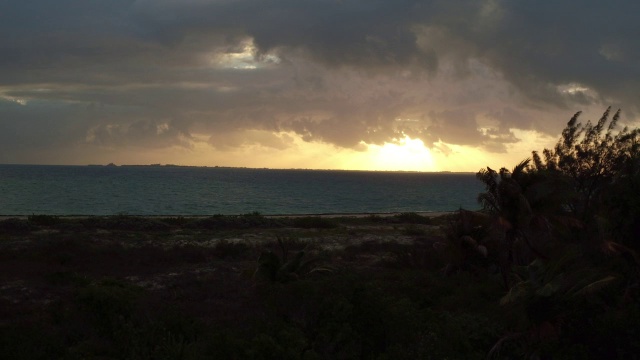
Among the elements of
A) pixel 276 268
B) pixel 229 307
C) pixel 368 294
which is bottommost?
pixel 229 307

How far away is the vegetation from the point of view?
12.7 metres

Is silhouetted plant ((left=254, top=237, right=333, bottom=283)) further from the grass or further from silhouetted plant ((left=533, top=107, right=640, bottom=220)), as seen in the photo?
silhouetted plant ((left=533, top=107, right=640, bottom=220))

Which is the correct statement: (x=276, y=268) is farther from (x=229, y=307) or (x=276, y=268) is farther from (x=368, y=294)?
(x=368, y=294)

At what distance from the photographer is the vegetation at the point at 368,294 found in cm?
1266

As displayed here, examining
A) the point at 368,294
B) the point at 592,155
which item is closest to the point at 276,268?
the point at 368,294

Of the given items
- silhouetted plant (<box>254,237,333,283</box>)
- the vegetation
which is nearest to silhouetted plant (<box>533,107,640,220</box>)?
the vegetation

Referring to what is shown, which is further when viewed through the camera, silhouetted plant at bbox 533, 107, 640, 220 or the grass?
silhouetted plant at bbox 533, 107, 640, 220

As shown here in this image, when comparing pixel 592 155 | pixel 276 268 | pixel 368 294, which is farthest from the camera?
pixel 592 155

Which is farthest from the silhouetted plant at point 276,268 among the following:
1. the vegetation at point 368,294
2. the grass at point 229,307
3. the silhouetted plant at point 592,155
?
the silhouetted plant at point 592,155

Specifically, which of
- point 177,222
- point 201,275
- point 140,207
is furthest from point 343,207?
point 201,275

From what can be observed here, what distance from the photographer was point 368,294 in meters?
13.6

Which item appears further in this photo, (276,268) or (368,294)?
(276,268)

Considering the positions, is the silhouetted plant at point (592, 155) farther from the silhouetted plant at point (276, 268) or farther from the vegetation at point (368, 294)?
the silhouetted plant at point (276, 268)

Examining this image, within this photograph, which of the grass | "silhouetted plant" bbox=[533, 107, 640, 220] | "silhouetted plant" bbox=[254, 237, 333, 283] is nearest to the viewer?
the grass
